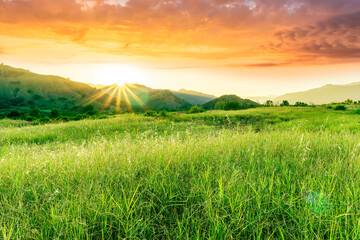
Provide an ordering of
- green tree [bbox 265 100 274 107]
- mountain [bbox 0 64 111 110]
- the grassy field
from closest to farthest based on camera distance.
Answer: the grassy field → green tree [bbox 265 100 274 107] → mountain [bbox 0 64 111 110]

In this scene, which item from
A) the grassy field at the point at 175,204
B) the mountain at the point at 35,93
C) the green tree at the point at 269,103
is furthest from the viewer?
the mountain at the point at 35,93

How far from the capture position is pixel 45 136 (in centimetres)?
1083

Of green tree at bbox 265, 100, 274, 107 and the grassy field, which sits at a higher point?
green tree at bbox 265, 100, 274, 107

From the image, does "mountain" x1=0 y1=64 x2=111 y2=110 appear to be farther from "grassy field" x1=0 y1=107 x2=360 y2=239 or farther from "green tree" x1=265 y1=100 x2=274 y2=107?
"grassy field" x1=0 y1=107 x2=360 y2=239

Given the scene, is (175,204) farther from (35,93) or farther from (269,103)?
(35,93)

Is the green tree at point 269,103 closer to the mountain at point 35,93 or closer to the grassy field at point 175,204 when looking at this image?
the grassy field at point 175,204

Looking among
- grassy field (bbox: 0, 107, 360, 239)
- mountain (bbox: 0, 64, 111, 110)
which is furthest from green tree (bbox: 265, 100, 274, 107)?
mountain (bbox: 0, 64, 111, 110)

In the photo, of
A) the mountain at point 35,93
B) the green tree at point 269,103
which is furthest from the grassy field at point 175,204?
the mountain at point 35,93

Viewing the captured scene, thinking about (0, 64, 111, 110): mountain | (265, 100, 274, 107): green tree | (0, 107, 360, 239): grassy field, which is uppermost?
(0, 64, 111, 110): mountain

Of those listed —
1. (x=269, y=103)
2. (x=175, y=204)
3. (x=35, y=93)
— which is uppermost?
(x=35, y=93)

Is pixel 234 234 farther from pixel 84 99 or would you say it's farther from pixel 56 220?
pixel 84 99

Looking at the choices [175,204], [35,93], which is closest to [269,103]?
[175,204]

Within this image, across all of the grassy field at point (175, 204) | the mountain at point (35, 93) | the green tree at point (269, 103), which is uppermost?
the mountain at point (35, 93)

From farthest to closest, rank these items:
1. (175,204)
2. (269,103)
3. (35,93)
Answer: (35,93), (269,103), (175,204)
